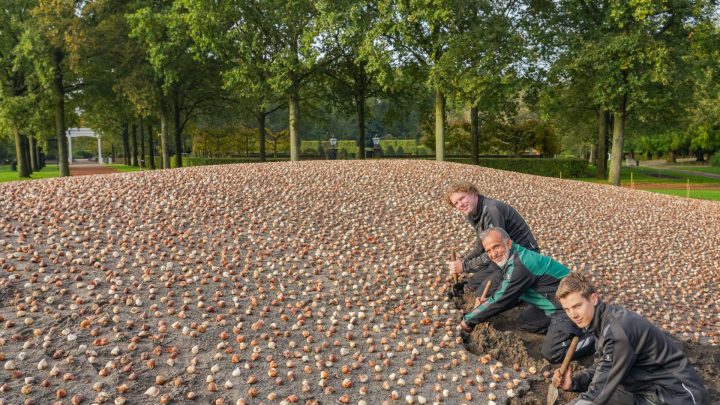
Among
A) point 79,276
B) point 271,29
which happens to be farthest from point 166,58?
point 79,276

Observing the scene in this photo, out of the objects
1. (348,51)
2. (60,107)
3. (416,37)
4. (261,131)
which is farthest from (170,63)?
(416,37)

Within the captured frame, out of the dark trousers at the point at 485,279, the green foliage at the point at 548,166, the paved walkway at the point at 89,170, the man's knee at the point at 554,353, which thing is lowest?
the man's knee at the point at 554,353

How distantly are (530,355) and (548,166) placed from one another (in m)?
26.6

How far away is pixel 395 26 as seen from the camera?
74.4ft

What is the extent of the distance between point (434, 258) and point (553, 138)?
34508mm

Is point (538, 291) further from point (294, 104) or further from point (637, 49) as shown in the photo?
point (294, 104)

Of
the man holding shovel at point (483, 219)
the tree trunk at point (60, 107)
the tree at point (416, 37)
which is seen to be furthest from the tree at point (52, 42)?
the man holding shovel at point (483, 219)

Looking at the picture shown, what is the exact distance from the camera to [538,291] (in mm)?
5492

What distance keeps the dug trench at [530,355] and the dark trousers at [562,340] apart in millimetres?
143

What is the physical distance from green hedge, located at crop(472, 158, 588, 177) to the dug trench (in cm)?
2444

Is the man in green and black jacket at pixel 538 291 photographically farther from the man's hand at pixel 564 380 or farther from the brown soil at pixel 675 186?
Answer: the brown soil at pixel 675 186

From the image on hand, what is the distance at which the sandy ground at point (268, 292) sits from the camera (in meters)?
4.83

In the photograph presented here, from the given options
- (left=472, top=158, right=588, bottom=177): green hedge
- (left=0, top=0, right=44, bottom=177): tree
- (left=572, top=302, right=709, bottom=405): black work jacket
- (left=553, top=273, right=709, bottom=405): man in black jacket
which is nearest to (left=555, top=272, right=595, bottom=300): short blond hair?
(left=553, top=273, right=709, bottom=405): man in black jacket

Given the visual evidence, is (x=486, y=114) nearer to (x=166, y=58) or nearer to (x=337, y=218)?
(x=166, y=58)
